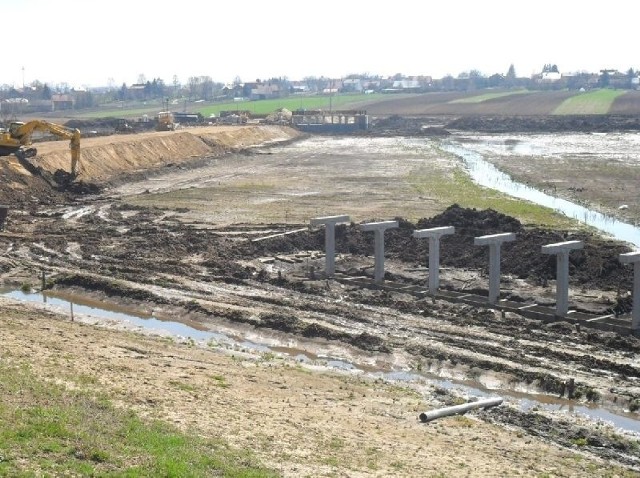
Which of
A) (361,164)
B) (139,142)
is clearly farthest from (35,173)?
(361,164)

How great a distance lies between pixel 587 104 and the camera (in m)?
173

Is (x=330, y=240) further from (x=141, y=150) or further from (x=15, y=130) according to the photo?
(x=141, y=150)

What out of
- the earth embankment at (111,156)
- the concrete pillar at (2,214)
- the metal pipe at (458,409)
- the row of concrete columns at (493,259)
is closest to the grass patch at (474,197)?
the row of concrete columns at (493,259)

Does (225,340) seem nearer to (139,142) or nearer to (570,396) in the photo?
(570,396)

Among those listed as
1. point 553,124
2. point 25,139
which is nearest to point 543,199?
point 25,139

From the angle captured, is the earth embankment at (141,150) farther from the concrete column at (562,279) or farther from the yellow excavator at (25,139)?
the concrete column at (562,279)

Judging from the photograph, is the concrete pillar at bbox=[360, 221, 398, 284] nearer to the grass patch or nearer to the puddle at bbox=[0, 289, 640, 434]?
the puddle at bbox=[0, 289, 640, 434]

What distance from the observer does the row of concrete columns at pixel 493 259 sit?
925 inches

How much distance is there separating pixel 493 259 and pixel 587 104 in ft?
503

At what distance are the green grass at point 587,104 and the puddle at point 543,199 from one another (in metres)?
77.4

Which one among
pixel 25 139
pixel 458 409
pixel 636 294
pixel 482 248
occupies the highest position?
pixel 25 139

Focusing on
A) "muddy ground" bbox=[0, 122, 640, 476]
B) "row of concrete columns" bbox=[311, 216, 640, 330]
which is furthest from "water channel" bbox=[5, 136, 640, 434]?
"row of concrete columns" bbox=[311, 216, 640, 330]

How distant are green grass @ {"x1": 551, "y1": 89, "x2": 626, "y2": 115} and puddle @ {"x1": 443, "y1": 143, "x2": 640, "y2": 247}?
3049 inches

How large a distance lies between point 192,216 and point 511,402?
2747cm
